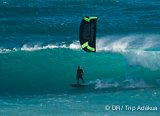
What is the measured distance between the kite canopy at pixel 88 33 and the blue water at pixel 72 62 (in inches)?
85.9

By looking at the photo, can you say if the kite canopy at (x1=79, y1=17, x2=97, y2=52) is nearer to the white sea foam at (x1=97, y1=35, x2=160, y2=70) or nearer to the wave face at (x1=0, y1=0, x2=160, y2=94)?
the wave face at (x1=0, y1=0, x2=160, y2=94)

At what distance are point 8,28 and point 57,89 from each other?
15599mm

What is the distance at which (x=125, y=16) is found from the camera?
4825 cm

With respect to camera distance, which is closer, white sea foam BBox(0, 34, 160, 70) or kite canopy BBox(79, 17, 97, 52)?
kite canopy BBox(79, 17, 97, 52)

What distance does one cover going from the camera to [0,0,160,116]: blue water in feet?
87.0

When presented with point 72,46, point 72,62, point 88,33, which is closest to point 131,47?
point 72,46

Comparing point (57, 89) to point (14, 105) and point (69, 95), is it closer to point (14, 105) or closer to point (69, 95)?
point (69, 95)

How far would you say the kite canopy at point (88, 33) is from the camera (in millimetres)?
27812

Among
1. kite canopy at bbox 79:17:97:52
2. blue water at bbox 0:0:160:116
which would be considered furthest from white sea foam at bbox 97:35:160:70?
kite canopy at bbox 79:17:97:52

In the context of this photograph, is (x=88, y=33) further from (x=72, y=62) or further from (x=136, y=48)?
(x=136, y=48)

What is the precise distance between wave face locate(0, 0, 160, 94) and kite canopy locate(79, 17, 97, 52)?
2216mm

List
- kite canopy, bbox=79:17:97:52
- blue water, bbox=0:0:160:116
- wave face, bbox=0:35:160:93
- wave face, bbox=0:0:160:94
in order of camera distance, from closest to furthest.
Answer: blue water, bbox=0:0:160:116, kite canopy, bbox=79:17:97:52, wave face, bbox=0:35:160:93, wave face, bbox=0:0:160:94

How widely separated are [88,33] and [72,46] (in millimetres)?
8946

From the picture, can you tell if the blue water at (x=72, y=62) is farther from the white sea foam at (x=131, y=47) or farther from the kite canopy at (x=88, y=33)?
the kite canopy at (x=88, y=33)
